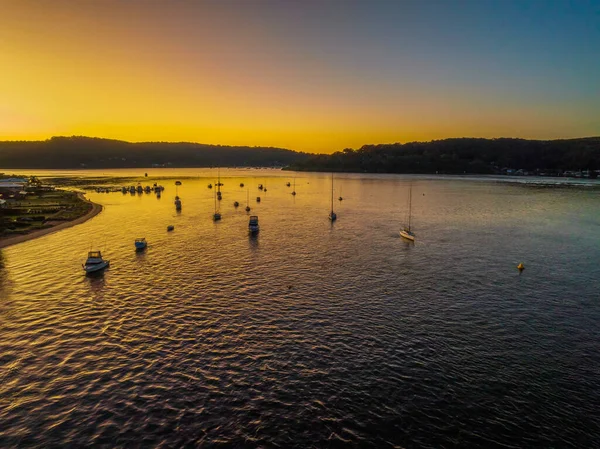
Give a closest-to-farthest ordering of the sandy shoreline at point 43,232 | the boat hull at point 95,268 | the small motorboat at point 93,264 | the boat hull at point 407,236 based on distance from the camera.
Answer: the boat hull at point 95,268, the small motorboat at point 93,264, the sandy shoreline at point 43,232, the boat hull at point 407,236

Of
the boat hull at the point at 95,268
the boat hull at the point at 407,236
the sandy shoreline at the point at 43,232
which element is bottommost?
the boat hull at the point at 407,236

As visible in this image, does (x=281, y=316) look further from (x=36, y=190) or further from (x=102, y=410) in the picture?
(x=36, y=190)

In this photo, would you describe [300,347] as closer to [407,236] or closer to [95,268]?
[95,268]

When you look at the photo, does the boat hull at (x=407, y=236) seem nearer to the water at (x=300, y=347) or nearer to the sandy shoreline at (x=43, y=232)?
the water at (x=300, y=347)

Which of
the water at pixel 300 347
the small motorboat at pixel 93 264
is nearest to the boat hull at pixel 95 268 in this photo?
the small motorboat at pixel 93 264

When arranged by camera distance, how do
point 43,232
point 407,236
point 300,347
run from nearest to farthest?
point 300,347
point 407,236
point 43,232

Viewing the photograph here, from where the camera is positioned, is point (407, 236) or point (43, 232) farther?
point (43, 232)

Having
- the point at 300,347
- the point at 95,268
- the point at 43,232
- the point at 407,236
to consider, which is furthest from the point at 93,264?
the point at 407,236

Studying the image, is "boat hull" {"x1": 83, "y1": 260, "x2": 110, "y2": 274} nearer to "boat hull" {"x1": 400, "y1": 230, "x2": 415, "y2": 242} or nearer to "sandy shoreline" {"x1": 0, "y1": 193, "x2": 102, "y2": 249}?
"sandy shoreline" {"x1": 0, "y1": 193, "x2": 102, "y2": 249}
